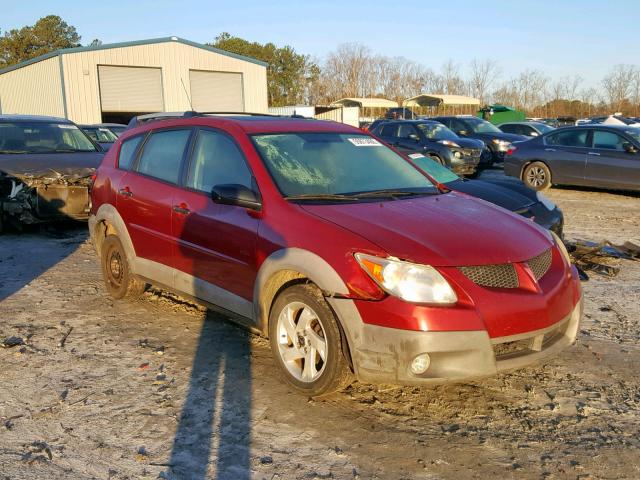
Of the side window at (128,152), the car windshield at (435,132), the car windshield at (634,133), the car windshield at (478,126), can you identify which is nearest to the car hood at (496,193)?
the side window at (128,152)

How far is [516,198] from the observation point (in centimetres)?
705

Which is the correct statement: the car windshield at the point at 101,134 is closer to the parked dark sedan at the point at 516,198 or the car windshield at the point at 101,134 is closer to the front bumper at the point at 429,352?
the parked dark sedan at the point at 516,198

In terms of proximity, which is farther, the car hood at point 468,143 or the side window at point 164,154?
the car hood at point 468,143

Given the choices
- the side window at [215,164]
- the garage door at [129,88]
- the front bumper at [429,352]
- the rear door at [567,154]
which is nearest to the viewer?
the front bumper at [429,352]

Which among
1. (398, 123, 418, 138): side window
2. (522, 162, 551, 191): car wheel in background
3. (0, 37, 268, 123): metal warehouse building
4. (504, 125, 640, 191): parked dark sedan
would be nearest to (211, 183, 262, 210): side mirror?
(504, 125, 640, 191): parked dark sedan

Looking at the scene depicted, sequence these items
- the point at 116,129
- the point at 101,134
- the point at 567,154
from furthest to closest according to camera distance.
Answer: the point at 116,129
the point at 101,134
the point at 567,154

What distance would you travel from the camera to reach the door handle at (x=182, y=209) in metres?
4.57

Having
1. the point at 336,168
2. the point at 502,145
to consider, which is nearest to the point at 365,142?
the point at 336,168

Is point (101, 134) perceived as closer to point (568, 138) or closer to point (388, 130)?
point (388, 130)

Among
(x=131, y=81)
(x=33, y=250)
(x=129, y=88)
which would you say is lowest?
Result: (x=33, y=250)

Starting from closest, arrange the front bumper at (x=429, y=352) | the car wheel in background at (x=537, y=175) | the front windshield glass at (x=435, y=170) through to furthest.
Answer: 1. the front bumper at (x=429, y=352)
2. the front windshield glass at (x=435, y=170)
3. the car wheel in background at (x=537, y=175)

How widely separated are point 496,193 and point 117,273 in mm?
4279

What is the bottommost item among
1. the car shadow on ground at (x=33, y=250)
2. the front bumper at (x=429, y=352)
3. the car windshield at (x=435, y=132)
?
the car shadow on ground at (x=33, y=250)

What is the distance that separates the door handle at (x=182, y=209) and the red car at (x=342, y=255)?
15mm
